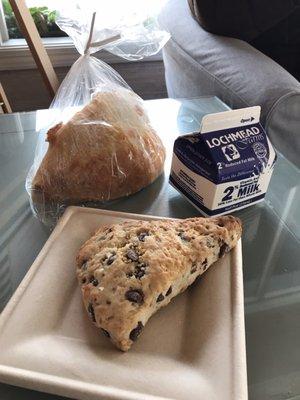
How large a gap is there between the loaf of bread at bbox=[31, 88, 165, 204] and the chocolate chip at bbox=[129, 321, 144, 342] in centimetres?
28

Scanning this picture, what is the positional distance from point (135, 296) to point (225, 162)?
0.27 meters

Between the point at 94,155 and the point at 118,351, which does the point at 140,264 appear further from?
the point at 94,155

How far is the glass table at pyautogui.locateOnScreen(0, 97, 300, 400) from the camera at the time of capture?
43cm

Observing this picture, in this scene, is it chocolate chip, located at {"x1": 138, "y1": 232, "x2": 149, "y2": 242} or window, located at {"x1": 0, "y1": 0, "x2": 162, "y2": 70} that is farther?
window, located at {"x1": 0, "y1": 0, "x2": 162, "y2": 70}

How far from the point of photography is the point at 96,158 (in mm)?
623

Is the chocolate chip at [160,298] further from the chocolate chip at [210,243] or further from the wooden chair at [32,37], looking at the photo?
the wooden chair at [32,37]

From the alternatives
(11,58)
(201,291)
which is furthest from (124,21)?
(11,58)

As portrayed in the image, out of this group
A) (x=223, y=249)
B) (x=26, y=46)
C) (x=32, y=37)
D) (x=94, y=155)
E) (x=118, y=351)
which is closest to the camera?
(x=118, y=351)

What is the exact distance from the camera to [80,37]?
75cm

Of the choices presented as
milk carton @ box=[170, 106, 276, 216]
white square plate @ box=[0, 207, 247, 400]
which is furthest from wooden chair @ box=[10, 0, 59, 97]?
white square plate @ box=[0, 207, 247, 400]

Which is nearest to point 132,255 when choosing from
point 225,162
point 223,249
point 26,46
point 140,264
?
point 140,264

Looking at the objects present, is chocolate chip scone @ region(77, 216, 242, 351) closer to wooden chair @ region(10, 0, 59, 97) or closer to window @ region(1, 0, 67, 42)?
wooden chair @ region(10, 0, 59, 97)

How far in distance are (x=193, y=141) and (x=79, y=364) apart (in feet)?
1.22

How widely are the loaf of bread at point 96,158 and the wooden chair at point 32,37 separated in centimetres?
50
